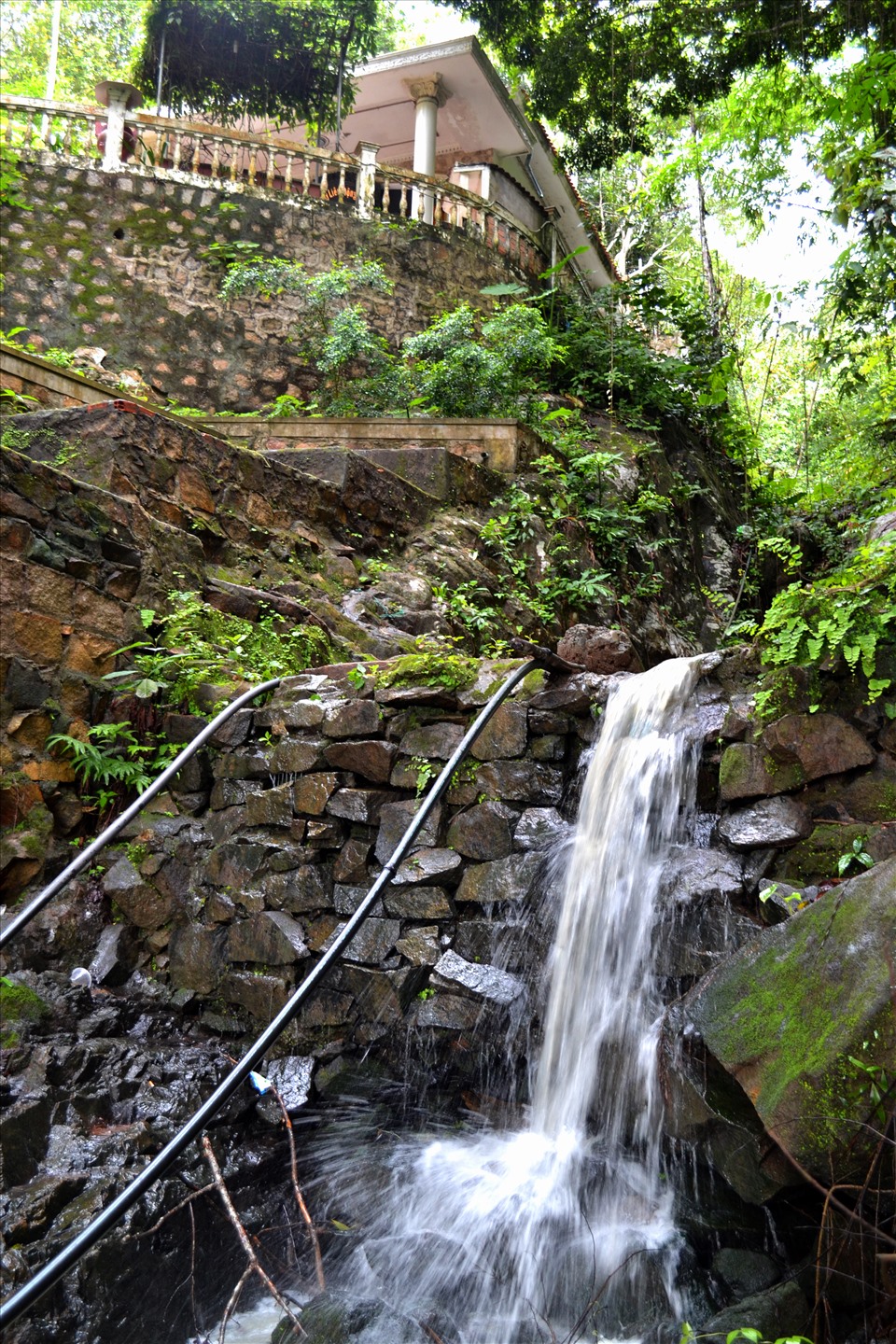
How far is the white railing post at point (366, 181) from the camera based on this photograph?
44.9 ft

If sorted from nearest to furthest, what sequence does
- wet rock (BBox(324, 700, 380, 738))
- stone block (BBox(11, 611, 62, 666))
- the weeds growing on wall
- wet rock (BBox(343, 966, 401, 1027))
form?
wet rock (BBox(343, 966, 401, 1027)) → wet rock (BBox(324, 700, 380, 738)) → stone block (BBox(11, 611, 62, 666)) → the weeds growing on wall

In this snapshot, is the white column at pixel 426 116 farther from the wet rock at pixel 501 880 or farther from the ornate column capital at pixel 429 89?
the wet rock at pixel 501 880

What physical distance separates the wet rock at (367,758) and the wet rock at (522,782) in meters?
0.53

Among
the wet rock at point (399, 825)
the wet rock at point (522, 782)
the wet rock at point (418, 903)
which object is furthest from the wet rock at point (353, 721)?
the wet rock at point (418, 903)

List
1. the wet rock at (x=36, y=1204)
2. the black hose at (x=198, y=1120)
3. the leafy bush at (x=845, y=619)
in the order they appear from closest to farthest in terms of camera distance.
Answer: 1. the black hose at (x=198, y=1120)
2. the wet rock at (x=36, y=1204)
3. the leafy bush at (x=845, y=619)

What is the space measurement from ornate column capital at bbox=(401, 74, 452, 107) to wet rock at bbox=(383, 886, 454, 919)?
15.8 meters

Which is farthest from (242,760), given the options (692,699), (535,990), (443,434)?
(443,434)

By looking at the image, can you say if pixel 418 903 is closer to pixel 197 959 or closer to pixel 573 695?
pixel 573 695

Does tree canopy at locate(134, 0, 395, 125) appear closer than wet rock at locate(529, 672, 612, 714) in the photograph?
No

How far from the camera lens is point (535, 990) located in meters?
4.01

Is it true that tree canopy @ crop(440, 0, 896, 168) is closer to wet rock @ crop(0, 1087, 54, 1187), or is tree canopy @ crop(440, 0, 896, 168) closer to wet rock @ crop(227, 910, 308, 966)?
wet rock @ crop(227, 910, 308, 966)

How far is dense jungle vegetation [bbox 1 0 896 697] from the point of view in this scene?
5871mm

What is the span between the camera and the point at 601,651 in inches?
209

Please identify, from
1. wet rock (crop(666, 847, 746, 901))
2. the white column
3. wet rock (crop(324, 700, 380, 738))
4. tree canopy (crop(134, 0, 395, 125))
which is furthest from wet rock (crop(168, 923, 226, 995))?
the white column
